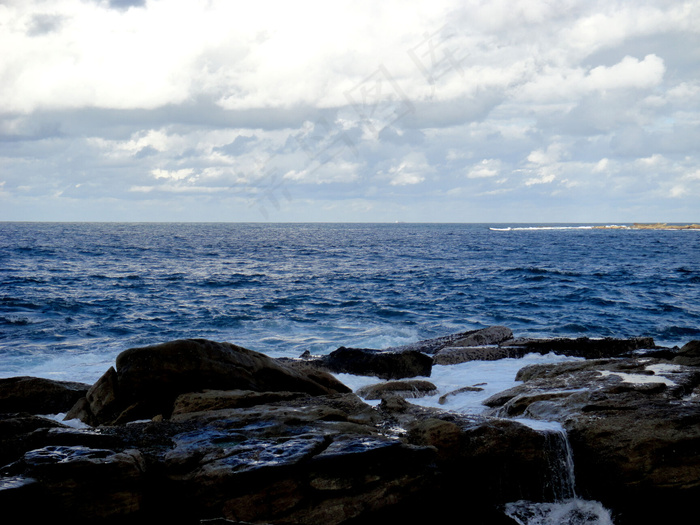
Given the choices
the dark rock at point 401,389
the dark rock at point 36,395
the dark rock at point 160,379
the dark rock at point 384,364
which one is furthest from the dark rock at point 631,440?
the dark rock at point 36,395

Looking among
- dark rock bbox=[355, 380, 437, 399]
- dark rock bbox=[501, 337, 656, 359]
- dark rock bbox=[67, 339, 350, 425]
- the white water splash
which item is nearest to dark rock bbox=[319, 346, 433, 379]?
dark rock bbox=[355, 380, 437, 399]

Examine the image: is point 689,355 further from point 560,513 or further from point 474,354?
point 560,513

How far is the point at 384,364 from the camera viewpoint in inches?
549

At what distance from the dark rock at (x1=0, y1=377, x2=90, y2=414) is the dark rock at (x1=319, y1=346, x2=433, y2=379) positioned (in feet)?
20.1

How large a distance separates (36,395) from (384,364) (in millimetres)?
7646

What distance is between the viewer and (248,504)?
599 centimetres

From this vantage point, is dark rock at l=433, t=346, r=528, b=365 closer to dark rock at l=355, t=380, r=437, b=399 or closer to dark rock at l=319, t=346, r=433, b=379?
dark rock at l=319, t=346, r=433, b=379

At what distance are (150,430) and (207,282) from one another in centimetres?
2946

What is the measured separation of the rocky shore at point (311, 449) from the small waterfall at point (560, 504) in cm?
8

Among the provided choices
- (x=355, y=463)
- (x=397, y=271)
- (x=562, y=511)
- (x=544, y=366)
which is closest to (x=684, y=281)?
(x=397, y=271)

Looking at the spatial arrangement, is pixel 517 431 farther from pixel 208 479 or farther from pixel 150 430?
pixel 150 430

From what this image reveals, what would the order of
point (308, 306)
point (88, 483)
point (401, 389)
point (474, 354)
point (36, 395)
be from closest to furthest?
point (88, 483)
point (36, 395)
point (401, 389)
point (474, 354)
point (308, 306)

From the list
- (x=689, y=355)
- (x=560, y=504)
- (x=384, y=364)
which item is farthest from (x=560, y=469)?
(x=384, y=364)

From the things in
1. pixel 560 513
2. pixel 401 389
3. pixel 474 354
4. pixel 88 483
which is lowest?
pixel 560 513
